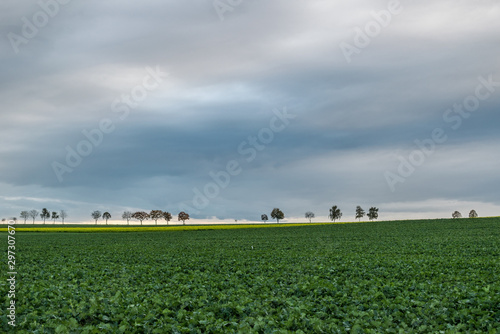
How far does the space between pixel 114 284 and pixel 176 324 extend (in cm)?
858

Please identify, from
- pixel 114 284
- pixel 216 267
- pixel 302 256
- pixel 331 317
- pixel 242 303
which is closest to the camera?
pixel 331 317

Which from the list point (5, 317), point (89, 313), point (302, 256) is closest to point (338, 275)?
point (302, 256)

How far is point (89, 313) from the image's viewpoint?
46.0 ft

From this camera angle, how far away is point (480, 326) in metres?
12.6

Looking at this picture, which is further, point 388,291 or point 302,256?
point 302,256

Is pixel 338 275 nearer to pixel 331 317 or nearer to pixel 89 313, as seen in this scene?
pixel 331 317

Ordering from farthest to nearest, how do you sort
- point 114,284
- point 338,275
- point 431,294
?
point 338,275, point 114,284, point 431,294

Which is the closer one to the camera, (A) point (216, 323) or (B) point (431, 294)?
(A) point (216, 323)

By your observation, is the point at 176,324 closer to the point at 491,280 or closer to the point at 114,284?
the point at 114,284

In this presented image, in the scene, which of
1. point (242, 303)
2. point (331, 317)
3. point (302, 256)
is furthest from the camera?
point (302, 256)

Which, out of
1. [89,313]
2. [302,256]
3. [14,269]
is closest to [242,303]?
[89,313]

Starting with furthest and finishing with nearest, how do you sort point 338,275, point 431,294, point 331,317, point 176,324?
point 338,275 < point 431,294 < point 331,317 < point 176,324

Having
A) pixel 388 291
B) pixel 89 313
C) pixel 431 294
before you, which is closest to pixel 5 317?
pixel 89 313

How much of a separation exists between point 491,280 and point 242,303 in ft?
43.0
